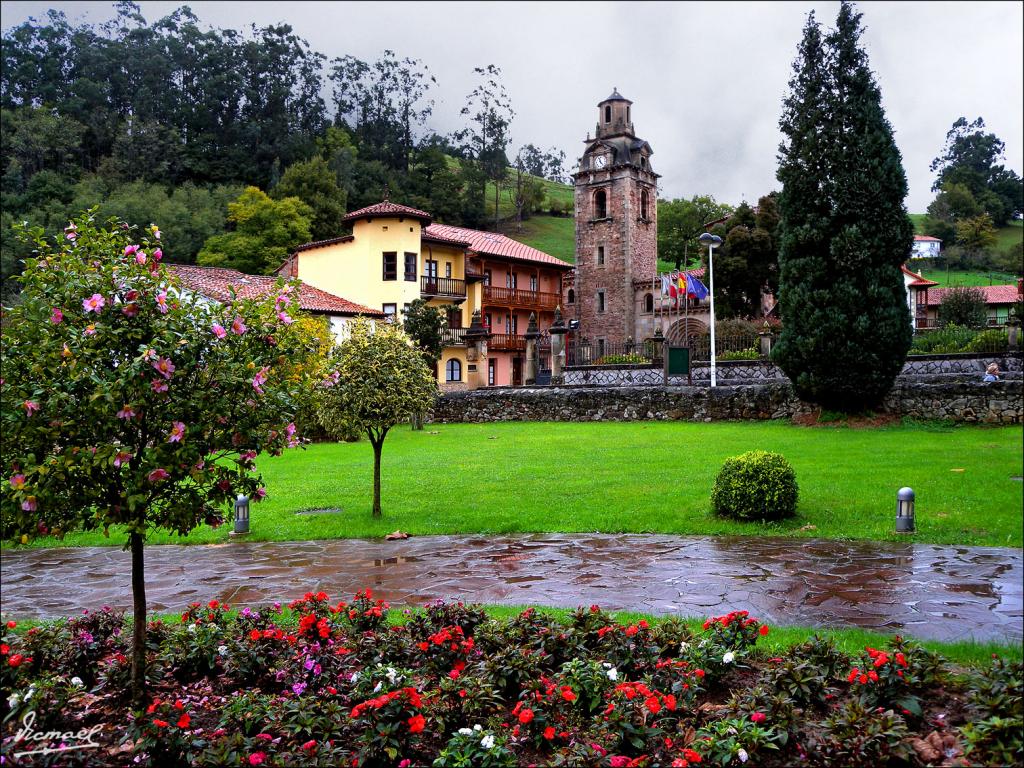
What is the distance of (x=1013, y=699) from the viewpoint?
10.9ft

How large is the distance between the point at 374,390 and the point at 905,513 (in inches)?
267

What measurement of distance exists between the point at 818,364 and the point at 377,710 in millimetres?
19143

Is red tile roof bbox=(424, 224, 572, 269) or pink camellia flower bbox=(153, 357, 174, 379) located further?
red tile roof bbox=(424, 224, 572, 269)

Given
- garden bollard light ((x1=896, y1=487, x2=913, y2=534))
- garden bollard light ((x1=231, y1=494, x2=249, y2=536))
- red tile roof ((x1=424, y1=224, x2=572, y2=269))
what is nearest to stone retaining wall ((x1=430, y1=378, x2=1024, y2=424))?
garden bollard light ((x1=896, y1=487, x2=913, y2=534))

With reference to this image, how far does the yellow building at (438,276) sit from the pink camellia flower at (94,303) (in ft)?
117

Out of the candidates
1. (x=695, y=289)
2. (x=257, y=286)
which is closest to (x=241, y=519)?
(x=257, y=286)

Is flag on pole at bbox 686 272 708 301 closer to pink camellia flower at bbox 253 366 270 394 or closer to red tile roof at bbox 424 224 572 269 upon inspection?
red tile roof at bbox 424 224 572 269

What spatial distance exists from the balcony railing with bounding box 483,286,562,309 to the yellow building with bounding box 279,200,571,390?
0.07 meters

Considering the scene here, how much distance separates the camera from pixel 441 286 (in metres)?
45.3

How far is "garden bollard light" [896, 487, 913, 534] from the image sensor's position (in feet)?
28.9

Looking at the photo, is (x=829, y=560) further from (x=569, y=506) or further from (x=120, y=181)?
(x=120, y=181)

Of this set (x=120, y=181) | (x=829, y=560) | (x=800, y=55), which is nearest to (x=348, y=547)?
(x=829, y=560)

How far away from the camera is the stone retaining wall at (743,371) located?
75.6 ft

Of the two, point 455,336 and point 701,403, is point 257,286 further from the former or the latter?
point 701,403
